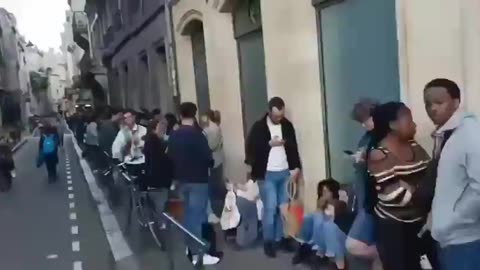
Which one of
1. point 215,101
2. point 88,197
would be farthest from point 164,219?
point 88,197

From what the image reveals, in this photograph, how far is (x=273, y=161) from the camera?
30.1 feet

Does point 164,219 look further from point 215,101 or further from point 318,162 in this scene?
point 215,101

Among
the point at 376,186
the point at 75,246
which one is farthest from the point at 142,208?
the point at 376,186

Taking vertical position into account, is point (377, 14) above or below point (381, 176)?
above

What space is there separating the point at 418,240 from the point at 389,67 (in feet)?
9.65

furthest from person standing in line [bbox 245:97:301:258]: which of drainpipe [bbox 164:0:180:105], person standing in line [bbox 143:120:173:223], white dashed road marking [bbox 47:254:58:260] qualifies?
drainpipe [bbox 164:0:180:105]

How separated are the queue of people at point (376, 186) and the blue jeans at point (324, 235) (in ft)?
0.03

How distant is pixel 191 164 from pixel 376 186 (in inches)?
142

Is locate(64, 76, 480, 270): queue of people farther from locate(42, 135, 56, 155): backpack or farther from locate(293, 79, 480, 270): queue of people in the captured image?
locate(42, 135, 56, 155): backpack

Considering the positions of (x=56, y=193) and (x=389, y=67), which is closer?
(x=389, y=67)

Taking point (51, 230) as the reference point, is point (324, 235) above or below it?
above

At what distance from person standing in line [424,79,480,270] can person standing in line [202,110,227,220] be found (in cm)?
735

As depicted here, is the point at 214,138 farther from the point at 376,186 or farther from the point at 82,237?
the point at 376,186

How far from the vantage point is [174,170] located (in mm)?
9102
